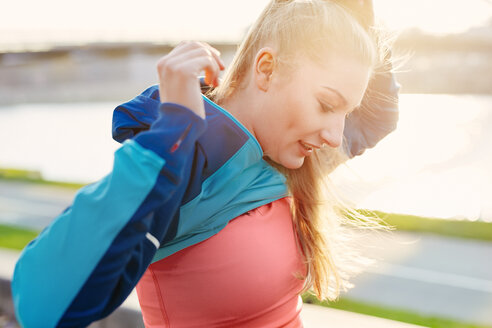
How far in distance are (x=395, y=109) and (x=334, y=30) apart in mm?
663

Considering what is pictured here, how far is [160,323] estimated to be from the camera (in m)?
1.28

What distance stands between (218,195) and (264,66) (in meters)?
0.38

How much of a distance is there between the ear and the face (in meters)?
0.02

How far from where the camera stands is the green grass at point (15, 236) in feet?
21.2

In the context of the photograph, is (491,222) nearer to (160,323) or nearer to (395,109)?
(395,109)

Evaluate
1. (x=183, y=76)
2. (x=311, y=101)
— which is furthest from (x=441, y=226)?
(x=183, y=76)

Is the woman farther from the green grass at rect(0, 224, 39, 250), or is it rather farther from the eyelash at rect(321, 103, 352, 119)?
the green grass at rect(0, 224, 39, 250)

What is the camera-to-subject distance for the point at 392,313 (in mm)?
4332

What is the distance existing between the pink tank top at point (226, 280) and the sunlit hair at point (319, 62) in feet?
0.48

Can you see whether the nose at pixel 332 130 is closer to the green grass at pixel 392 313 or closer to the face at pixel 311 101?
the face at pixel 311 101

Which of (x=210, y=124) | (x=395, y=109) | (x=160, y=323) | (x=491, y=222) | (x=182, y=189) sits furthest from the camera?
(x=491, y=222)

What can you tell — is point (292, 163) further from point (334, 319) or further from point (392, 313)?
point (392, 313)

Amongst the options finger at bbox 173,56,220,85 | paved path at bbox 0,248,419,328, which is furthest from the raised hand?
paved path at bbox 0,248,419,328

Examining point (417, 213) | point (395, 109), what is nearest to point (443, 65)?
point (417, 213)
